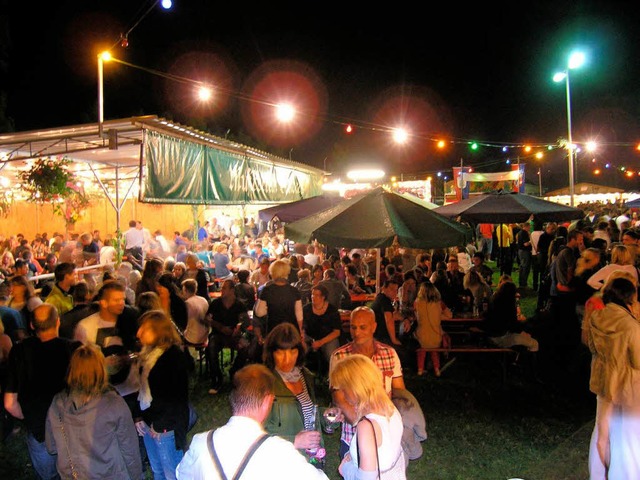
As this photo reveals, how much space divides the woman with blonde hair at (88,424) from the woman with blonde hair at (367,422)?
156 centimetres

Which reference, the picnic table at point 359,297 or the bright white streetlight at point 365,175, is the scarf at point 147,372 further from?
the bright white streetlight at point 365,175

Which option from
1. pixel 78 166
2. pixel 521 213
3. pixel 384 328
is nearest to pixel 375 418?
pixel 384 328

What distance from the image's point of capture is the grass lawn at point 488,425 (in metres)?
4.46

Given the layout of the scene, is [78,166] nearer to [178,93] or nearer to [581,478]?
[581,478]

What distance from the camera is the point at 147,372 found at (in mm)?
3566

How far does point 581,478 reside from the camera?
4.31m

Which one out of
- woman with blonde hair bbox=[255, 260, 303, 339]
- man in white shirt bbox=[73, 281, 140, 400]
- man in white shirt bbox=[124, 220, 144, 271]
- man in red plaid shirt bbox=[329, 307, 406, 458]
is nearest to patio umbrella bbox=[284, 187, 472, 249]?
woman with blonde hair bbox=[255, 260, 303, 339]

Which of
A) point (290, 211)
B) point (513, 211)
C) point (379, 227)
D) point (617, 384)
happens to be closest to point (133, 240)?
point (290, 211)

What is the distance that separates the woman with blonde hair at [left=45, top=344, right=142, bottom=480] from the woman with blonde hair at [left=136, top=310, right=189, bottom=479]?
0.24m

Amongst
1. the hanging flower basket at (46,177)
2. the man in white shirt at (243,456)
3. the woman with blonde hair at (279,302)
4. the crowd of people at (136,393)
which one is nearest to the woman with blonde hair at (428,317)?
the woman with blonde hair at (279,302)

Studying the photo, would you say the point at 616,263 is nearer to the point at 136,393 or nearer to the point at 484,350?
the point at 484,350

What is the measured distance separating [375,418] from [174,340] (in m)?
1.78

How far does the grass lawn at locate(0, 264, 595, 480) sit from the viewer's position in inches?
176

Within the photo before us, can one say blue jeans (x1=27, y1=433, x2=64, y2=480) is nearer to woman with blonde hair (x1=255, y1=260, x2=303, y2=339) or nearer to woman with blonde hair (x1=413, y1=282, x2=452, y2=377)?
woman with blonde hair (x1=255, y1=260, x2=303, y2=339)
